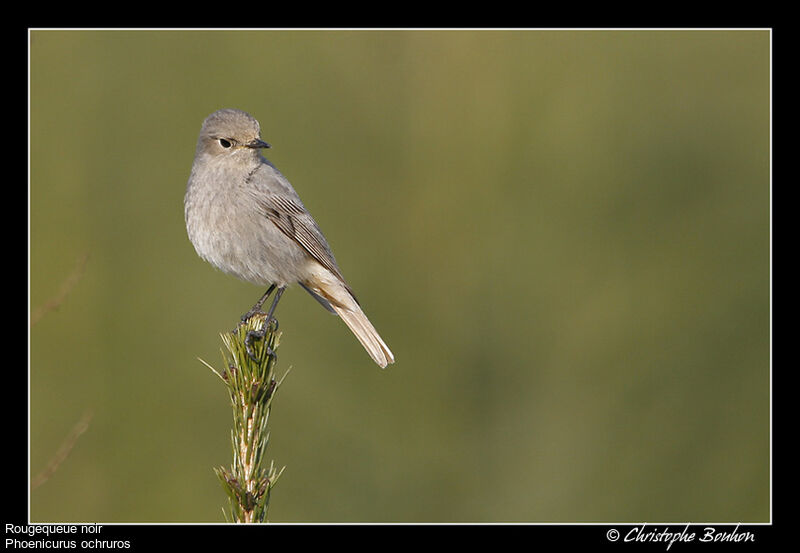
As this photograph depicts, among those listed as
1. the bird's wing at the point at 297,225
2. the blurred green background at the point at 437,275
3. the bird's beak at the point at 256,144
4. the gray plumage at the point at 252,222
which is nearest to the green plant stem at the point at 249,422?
the gray plumage at the point at 252,222

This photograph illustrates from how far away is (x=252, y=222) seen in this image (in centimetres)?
572

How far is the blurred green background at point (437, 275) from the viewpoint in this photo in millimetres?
7262

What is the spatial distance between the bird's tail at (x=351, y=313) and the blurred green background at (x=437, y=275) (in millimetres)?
1769

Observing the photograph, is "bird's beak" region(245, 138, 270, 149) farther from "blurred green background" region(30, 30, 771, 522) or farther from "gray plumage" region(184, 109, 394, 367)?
"blurred green background" region(30, 30, 771, 522)

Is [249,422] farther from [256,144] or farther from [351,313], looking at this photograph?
[256,144]

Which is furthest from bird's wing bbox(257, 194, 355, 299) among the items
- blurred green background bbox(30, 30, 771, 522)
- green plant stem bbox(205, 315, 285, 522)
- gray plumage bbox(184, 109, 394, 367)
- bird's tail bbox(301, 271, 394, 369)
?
blurred green background bbox(30, 30, 771, 522)

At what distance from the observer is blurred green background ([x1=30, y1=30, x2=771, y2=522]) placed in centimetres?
726

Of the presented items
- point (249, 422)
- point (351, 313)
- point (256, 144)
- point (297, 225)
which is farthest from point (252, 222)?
point (249, 422)

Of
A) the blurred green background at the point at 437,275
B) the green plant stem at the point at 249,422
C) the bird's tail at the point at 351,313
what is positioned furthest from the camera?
the blurred green background at the point at 437,275

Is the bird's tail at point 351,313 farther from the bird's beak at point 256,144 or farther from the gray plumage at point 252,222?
the bird's beak at point 256,144

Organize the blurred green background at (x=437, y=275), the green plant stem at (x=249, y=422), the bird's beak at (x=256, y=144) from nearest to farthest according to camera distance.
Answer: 1. the green plant stem at (x=249, y=422)
2. the bird's beak at (x=256, y=144)
3. the blurred green background at (x=437, y=275)

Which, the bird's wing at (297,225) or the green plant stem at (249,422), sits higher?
the bird's wing at (297,225)

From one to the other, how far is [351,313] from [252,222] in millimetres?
984

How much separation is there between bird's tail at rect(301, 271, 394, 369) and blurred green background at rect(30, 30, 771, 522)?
1769 mm
